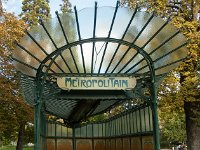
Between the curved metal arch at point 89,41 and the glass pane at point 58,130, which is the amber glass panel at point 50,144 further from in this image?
the curved metal arch at point 89,41

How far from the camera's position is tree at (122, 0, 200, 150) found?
16.6 m

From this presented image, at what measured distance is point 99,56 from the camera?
8109 millimetres

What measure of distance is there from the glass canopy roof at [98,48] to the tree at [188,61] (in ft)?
27.9

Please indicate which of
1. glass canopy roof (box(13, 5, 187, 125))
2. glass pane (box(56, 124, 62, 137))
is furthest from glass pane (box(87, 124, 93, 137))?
glass canopy roof (box(13, 5, 187, 125))

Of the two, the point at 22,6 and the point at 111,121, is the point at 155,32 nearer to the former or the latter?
the point at 111,121

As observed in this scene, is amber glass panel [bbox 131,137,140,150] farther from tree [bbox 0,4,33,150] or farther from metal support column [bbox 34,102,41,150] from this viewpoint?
tree [bbox 0,4,33,150]

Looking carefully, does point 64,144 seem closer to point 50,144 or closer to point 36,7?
point 50,144

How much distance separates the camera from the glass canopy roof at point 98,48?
21.8 feet

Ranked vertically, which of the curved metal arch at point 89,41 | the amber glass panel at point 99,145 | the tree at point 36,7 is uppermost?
the tree at point 36,7

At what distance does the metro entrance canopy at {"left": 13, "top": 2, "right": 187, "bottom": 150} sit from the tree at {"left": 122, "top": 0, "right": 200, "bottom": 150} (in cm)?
823

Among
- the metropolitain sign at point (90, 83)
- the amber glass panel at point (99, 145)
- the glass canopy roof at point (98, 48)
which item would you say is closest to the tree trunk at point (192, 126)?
the amber glass panel at point (99, 145)

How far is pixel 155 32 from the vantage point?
7023 mm

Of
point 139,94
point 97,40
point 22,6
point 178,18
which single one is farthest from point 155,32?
point 22,6

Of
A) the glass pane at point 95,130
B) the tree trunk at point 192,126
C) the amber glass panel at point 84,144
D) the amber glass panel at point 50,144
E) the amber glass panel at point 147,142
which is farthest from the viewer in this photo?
the glass pane at point 95,130
